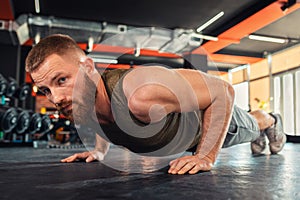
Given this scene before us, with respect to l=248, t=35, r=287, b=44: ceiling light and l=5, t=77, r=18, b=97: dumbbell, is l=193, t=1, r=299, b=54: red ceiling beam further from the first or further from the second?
l=5, t=77, r=18, b=97: dumbbell

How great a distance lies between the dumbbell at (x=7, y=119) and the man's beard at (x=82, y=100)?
9.02 feet

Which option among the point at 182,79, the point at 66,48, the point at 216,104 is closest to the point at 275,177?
the point at 216,104

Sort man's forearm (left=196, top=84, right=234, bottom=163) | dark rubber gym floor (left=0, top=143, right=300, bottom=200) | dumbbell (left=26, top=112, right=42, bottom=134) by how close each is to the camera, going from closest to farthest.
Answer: dark rubber gym floor (left=0, top=143, right=300, bottom=200), man's forearm (left=196, top=84, right=234, bottom=163), dumbbell (left=26, top=112, right=42, bottom=134)

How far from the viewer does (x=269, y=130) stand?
183 cm

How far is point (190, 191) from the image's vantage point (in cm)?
70

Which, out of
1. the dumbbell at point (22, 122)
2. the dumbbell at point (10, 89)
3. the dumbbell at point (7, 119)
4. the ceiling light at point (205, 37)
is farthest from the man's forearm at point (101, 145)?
the ceiling light at point (205, 37)

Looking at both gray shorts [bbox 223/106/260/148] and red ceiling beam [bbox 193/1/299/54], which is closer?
gray shorts [bbox 223/106/260/148]

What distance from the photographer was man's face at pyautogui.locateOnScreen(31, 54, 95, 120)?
95 centimetres

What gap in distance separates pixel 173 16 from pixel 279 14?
58.9 inches

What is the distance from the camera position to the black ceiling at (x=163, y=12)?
4195mm

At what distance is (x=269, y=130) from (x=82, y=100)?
4.14ft

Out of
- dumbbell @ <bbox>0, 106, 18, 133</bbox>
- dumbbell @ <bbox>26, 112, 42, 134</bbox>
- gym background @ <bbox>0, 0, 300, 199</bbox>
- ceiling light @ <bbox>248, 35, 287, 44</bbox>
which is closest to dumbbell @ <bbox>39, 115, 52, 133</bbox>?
gym background @ <bbox>0, 0, 300, 199</bbox>

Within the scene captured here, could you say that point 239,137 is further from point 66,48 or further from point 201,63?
point 201,63

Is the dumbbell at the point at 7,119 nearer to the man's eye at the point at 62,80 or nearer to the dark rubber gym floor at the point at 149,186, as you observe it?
the dark rubber gym floor at the point at 149,186
